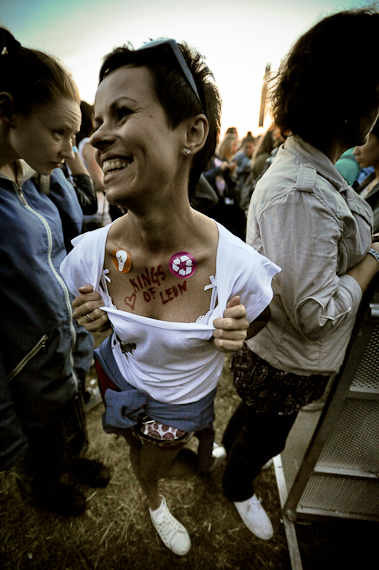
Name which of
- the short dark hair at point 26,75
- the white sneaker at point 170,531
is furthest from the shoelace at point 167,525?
the short dark hair at point 26,75

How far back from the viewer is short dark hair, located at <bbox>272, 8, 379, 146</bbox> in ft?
3.26

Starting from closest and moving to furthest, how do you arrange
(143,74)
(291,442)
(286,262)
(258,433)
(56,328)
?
(143,74) < (286,262) < (56,328) < (258,433) < (291,442)

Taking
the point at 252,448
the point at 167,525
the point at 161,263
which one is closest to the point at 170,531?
the point at 167,525

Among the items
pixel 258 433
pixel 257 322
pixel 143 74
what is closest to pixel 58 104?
pixel 143 74

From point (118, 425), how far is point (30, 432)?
68 centimetres

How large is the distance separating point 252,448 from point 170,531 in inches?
33.8

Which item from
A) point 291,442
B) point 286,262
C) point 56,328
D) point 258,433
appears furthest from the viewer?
point 291,442

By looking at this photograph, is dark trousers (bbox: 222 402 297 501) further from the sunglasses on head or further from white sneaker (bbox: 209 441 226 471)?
the sunglasses on head

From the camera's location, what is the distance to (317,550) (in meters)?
1.80

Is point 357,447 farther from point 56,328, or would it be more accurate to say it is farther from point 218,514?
point 56,328

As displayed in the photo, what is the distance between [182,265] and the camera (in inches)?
43.8

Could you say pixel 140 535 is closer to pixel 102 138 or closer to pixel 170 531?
pixel 170 531

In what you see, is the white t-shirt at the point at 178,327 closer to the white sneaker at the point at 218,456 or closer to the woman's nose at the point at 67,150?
the woman's nose at the point at 67,150

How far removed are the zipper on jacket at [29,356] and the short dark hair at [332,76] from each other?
1588 millimetres
